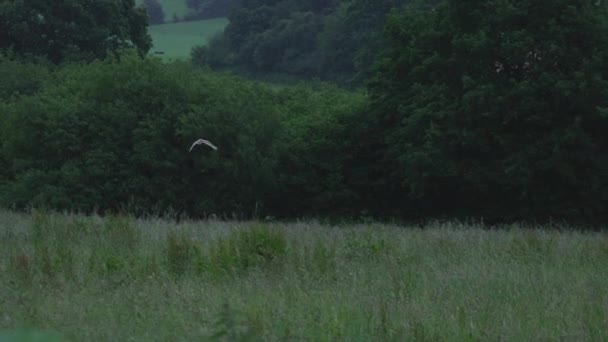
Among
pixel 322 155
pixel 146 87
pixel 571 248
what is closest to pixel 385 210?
pixel 322 155

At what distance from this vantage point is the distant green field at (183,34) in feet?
262

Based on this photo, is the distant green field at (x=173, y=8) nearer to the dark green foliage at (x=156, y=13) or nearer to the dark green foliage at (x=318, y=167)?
the dark green foliage at (x=156, y=13)

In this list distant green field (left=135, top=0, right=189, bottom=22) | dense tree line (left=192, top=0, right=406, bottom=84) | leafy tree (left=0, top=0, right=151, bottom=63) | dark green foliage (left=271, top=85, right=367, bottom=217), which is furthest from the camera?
distant green field (left=135, top=0, right=189, bottom=22)

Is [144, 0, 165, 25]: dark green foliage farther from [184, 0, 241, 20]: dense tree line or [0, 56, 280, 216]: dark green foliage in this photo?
[0, 56, 280, 216]: dark green foliage

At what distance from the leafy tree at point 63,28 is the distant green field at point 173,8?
47549 millimetres

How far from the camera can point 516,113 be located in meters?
26.8

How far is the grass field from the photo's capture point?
671 cm

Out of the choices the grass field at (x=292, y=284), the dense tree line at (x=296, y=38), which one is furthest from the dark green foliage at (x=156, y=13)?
the grass field at (x=292, y=284)

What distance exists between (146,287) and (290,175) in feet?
75.1

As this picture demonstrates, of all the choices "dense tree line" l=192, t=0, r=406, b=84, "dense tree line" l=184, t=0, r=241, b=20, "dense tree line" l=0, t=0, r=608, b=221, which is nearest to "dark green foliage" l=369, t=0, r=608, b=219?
"dense tree line" l=0, t=0, r=608, b=221

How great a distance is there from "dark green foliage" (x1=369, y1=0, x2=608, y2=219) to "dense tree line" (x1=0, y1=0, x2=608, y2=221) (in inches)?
1.8

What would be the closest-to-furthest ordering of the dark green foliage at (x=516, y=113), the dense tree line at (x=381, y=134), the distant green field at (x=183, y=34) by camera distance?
the dark green foliage at (x=516, y=113), the dense tree line at (x=381, y=134), the distant green field at (x=183, y=34)

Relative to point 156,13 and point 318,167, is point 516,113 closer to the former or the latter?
point 318,167

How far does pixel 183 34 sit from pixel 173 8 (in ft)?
44.3
